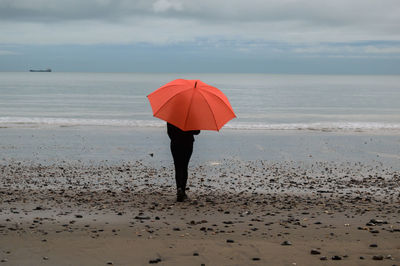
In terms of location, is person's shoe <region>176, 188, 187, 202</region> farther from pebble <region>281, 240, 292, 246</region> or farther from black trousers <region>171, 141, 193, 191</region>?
pebble <region>281, 240, 292, 246</region>

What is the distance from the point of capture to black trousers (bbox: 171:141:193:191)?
8805mm

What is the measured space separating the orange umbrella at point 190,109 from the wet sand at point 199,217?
5.03ft

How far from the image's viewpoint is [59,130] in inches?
886

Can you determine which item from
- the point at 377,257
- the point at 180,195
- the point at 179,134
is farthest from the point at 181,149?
the point at 377,257

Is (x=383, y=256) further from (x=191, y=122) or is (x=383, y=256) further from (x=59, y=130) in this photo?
(x=59, y=130)

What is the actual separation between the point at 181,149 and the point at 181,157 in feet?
0.53

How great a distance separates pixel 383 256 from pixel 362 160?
9.25 m

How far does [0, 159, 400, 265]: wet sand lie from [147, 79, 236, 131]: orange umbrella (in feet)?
5.03

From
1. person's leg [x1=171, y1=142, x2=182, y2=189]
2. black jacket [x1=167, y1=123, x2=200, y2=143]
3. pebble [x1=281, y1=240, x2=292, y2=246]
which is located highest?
black jacket [x1=167, y1=123, x2=200, y2=143]

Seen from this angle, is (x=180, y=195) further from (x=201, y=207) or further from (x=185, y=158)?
(x=185, y=158)

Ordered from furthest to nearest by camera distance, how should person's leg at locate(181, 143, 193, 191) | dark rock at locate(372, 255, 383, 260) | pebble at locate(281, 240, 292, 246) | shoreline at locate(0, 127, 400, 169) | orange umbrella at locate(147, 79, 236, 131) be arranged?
shoreline at locate(0, 127, 400, 169)
person's leg at locate(181, 143, 193, 191)
orange umbrella at locate(147, 79, 236, 131)
pebble at locate(281, 240, 292, 246)
dark rock at locate(372, 255, 383, 260)

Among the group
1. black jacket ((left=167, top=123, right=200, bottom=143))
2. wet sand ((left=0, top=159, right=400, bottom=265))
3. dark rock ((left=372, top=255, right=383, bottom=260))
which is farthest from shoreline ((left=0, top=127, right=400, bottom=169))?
dark rock ((left=372, top=255, right=383, bottom=260))

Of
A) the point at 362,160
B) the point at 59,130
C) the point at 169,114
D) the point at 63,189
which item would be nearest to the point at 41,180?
the point at 63,189

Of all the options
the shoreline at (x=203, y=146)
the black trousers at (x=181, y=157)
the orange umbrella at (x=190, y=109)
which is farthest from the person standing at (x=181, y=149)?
the shoreline at (x=203, y=146)
